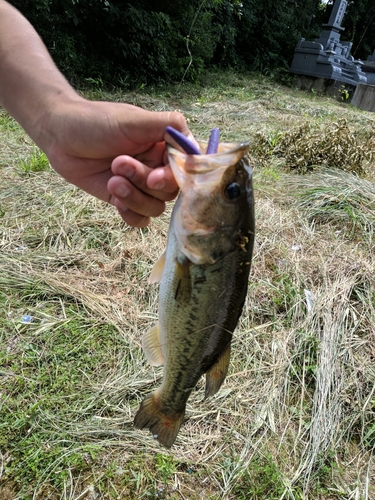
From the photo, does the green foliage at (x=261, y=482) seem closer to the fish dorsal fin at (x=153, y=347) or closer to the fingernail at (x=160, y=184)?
the fish dorsal fin at (x=153, y=347)

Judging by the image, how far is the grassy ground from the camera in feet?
8.02

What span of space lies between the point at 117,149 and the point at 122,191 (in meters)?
0.22

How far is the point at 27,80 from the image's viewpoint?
2.01 m

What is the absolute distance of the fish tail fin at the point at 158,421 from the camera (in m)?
1.84

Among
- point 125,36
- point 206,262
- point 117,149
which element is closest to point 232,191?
point 206,262

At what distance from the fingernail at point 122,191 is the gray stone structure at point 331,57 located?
56.0ft

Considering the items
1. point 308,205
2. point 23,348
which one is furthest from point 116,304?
point 308,205

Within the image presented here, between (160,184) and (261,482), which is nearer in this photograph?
(160,184)

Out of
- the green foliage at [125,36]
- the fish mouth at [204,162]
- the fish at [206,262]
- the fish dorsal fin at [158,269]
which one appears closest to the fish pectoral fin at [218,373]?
the fish at [206,262]

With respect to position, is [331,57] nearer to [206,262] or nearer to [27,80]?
[27,80]

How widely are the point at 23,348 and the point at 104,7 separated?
28.9 feet

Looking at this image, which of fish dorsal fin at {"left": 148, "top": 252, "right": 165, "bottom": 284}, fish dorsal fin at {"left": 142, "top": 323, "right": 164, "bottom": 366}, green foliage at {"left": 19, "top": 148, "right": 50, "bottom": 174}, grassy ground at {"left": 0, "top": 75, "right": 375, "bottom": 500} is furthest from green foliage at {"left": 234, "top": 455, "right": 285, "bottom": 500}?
green foliage at {"left": 19, "top": 148, "right": 50, "bottom": 174}

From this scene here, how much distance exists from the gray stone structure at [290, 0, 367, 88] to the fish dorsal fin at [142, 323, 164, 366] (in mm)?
17203

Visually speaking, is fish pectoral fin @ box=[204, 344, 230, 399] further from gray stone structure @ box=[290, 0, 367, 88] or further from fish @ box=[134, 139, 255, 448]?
gray stone structure @ box=[290, 0, 367, 88]
